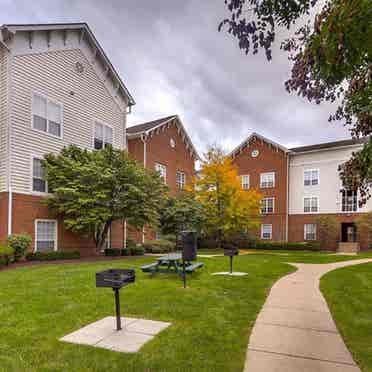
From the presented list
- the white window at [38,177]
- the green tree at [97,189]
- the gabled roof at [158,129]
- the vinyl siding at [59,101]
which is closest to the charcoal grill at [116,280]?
the green tree at [97,189]

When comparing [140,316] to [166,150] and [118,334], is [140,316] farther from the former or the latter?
[166,150]

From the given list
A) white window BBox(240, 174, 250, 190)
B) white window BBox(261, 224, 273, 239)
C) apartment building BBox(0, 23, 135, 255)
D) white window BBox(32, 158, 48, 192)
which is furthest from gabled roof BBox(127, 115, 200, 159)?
white window BBox(261, 224, 273, 239)

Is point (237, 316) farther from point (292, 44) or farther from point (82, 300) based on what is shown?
point (292, 44)

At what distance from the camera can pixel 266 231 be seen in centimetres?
3388

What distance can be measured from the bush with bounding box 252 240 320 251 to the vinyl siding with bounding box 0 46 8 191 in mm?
23168

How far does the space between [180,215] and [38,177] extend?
1073cm

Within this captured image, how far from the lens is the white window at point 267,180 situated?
33.9 m

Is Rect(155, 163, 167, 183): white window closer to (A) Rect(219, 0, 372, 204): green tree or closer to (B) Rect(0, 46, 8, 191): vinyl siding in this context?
(B) Rect(0, 46, 8, 191): vinyl siding

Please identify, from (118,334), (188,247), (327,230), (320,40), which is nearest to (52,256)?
(188,247)

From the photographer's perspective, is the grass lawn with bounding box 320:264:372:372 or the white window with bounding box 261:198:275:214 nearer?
the grass lawn with bounding box 320:264:372:372

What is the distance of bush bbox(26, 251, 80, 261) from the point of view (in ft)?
47.6

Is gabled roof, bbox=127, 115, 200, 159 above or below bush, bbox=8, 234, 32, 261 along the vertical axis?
above

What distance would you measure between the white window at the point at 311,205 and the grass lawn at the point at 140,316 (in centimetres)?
2440

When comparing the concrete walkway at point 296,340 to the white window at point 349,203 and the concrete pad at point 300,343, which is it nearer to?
the concrete pad at point 300,343
